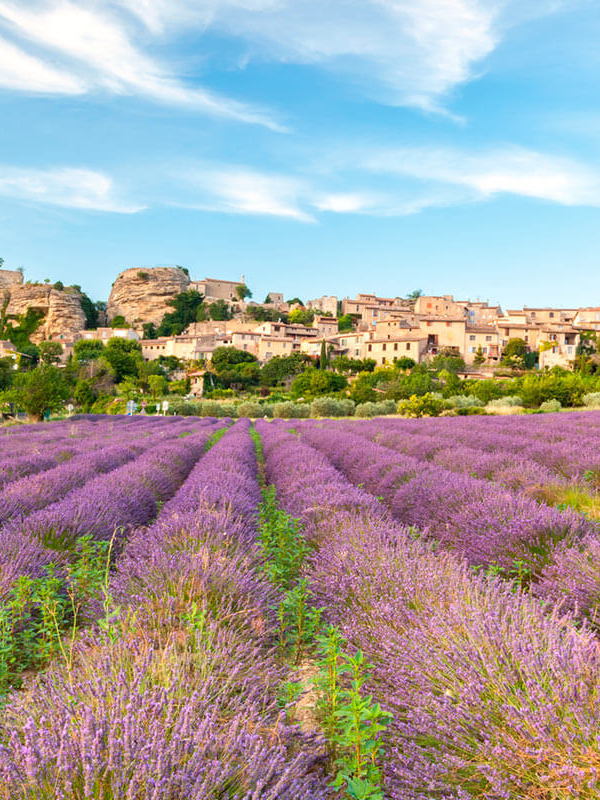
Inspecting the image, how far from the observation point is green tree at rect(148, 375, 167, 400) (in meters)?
56.9

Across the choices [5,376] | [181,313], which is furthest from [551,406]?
[181,313]

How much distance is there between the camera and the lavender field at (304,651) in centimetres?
111

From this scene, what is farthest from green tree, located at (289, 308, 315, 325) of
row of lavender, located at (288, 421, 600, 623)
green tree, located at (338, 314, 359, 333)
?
row of lavender, located at (288, 421, 600, 623)

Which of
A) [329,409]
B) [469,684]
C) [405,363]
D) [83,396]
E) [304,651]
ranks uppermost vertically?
[405,363]

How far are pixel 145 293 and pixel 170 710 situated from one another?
101 m

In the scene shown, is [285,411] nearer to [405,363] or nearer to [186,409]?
[186,409]

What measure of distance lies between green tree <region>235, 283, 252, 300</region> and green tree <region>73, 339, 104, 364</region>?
101ft

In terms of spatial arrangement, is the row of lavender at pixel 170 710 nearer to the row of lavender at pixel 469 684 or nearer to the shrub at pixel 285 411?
the row of lavender at pixel 469 684

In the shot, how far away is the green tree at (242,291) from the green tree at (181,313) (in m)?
8.23

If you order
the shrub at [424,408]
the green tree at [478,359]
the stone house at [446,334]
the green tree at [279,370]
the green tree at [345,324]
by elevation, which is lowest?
the shrub at [424,408]

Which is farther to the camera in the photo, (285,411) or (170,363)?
(170,363)

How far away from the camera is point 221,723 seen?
139 cm

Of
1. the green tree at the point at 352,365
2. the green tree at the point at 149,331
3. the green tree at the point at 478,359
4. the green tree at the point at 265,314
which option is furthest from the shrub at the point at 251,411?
the green tree at the point at 149,331

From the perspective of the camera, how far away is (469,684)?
1.44 m
